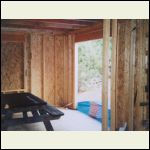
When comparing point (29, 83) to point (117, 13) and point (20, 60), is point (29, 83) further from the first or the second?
point (117, 13)

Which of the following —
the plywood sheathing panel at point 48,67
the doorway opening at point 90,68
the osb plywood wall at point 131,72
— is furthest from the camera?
the doorway opening at point 90,68

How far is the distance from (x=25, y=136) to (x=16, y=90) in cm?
384

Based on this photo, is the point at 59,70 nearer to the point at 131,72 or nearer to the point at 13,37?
the point at 13,37

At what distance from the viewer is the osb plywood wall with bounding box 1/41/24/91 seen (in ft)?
21.9

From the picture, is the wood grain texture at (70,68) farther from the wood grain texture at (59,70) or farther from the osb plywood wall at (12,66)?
the osb plywood wall at (12,66)

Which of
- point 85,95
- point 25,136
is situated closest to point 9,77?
point 85,95

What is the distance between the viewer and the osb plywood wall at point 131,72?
340cm

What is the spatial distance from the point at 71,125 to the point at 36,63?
2.46 meters

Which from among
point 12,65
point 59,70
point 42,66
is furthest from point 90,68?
point 12,65

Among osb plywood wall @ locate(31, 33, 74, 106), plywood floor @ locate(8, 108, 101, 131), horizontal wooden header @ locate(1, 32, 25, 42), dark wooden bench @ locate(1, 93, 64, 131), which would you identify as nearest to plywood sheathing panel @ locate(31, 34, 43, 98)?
osb plywood wall @ locate(31, 33, 74, 106)

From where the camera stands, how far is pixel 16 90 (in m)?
6.68

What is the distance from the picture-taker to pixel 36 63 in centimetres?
675

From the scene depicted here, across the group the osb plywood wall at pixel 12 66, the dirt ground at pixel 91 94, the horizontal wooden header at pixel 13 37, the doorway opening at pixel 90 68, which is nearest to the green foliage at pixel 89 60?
the doorway opening at pixel 90 68

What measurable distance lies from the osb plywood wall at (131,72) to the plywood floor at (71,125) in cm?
116
